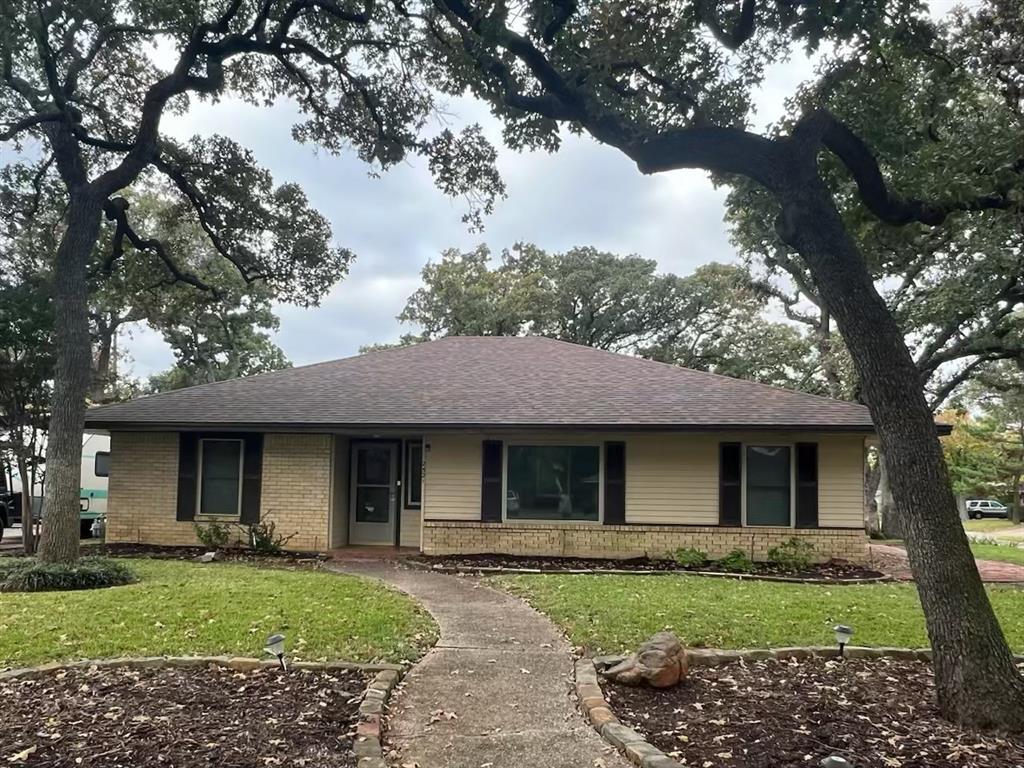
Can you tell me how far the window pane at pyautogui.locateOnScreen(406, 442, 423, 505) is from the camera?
14.0 m

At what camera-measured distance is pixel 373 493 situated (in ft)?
46.8

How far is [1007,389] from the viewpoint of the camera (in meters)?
25.0

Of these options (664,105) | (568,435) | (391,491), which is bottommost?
(391,491)

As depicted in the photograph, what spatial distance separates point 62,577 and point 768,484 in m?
10.9

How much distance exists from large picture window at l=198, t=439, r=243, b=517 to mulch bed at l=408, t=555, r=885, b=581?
Result: 3.89 m

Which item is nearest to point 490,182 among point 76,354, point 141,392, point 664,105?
point 664,105

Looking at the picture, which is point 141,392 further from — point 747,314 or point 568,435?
point 568,435

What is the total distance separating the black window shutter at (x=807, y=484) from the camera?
12.6 meters

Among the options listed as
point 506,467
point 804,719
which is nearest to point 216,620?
point 804,719

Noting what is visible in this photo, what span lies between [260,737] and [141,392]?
42.9 metres

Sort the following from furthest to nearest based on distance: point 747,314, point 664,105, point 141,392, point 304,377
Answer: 1. point 141,392
2. point 747,314
3. point 304,377
4. point 664,105

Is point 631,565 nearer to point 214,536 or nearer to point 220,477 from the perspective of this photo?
point 214,536

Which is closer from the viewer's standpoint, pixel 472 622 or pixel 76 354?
pixel 472 622

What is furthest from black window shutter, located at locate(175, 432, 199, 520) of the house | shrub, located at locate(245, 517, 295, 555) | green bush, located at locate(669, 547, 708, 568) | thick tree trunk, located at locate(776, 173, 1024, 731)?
thick tree trunk, located at locate(776, 173, 1024, 731)
